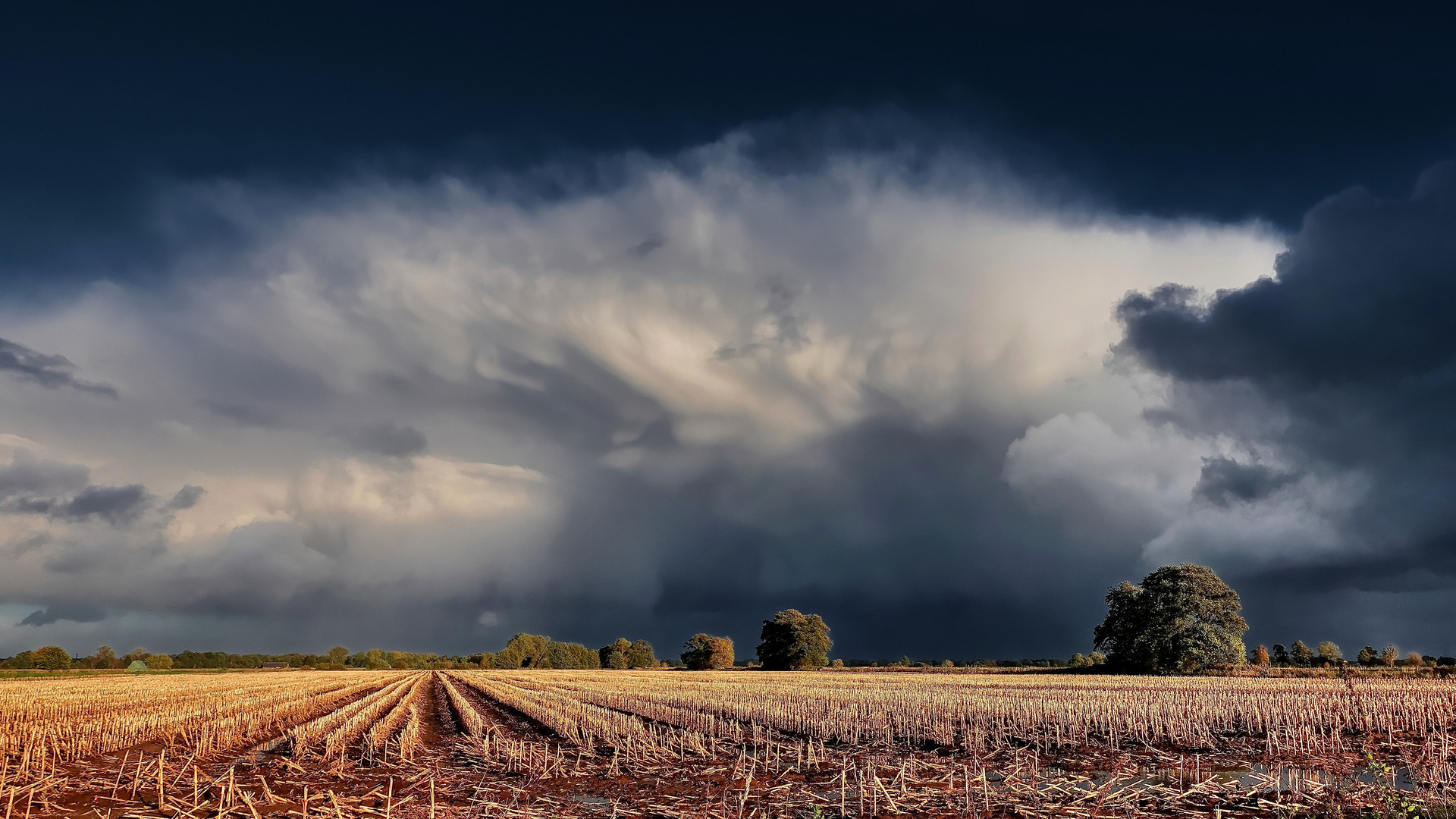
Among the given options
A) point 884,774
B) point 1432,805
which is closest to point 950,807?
point 884,774

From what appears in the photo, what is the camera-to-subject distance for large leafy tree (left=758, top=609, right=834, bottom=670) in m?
134

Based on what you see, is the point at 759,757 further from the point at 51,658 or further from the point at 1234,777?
the point at 51,658

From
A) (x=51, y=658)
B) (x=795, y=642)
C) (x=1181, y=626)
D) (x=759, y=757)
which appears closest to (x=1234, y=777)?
(x=759, y=757)

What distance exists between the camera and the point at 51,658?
193 metres

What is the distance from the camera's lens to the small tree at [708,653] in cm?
15050

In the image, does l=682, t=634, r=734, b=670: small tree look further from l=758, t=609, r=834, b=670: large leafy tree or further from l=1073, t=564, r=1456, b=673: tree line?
l=1073, t=564, r=1456, b=673: tree line

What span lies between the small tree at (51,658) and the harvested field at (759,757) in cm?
20490

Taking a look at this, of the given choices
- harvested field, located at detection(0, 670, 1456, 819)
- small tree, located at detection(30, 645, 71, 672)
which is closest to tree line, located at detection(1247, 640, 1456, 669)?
harvested field, located at detection(0, 670, 1456, 819)

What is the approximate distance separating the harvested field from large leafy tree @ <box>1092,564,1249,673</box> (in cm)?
4128

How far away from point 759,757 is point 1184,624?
260 ft

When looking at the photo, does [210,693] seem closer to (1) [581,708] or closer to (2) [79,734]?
(2) [79,734]

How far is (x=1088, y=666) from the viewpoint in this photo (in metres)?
106

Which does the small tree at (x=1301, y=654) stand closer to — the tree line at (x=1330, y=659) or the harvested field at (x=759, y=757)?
the tree line at (x=1330, y=659)

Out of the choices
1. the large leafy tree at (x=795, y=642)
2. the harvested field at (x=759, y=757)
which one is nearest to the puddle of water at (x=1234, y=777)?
the harvested field at (x=759, y=757)
